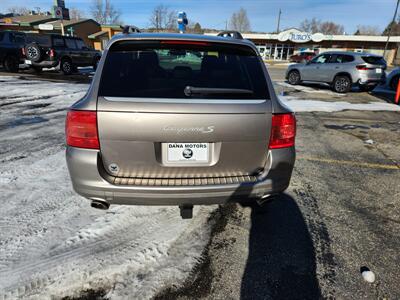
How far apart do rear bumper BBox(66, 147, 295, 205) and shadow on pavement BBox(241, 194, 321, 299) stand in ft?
1.93

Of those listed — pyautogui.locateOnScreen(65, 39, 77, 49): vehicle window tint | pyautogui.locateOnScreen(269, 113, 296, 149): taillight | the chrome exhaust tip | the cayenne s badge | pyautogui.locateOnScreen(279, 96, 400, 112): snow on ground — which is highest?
pyautogui.locateOnScreen(65, 39, 77, 49): vehicle window tint

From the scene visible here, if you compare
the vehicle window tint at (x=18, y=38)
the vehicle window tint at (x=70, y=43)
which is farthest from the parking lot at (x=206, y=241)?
the vehicle window tint at (x=18, y=38)

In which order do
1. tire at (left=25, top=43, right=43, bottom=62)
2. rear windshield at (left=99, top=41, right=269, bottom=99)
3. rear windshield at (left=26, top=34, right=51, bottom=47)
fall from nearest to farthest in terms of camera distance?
1. rear windshield at (left=99, top=41, right=269, bottom=99)
2. tire at (left=25, top=43, right=43, bottom=62)
3. rear windshield at (left=26, top=34, right=51, bottom=47)

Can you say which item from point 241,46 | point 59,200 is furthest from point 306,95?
point 59,200

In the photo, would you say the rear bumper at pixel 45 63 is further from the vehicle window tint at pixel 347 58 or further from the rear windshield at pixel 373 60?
the rear windshield at pixel 373 60

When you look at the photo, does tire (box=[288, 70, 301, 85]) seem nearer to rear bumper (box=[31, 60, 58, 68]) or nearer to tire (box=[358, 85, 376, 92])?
tire (box=[358, 85, 376, 92])

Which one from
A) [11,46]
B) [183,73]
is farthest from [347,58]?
[11,46]

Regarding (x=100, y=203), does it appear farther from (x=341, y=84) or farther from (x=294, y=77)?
(x=294, y=77)

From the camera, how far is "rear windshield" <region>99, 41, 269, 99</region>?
2189 millimetres

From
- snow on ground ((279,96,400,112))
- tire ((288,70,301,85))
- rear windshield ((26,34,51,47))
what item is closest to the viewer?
snow on ground ((279,96,400,112))

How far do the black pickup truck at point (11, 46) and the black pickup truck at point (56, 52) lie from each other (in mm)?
574

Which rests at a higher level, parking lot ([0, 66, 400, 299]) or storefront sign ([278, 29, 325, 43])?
storefront sign ([278, 29, 325, 43])

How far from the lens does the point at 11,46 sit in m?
14.8

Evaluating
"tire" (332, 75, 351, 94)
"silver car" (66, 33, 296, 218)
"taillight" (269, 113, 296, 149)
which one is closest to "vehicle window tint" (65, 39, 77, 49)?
"tire" (332, 75, 351, 94)
